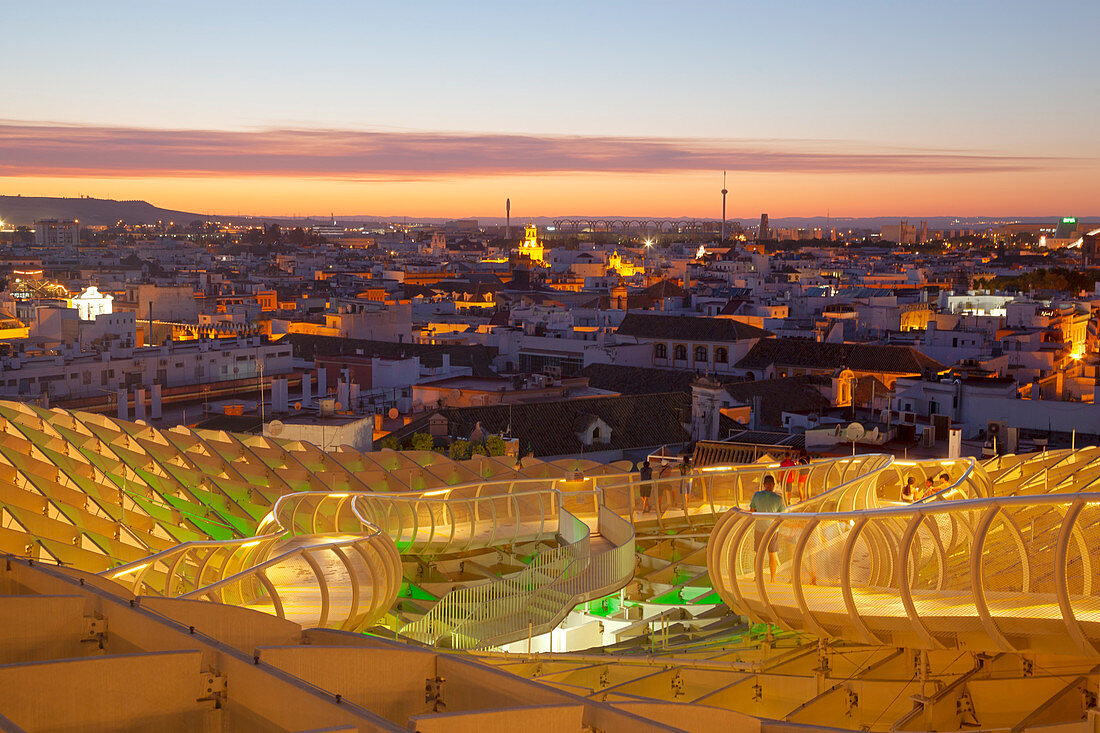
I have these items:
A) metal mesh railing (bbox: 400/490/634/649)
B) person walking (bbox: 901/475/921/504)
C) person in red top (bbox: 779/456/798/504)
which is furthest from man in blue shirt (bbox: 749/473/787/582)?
person in red top (bbox: 779/456/798/504)

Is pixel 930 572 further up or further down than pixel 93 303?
further up

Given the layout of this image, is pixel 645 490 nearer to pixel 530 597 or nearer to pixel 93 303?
pixel 530 597

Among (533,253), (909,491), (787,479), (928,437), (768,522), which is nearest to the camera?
(768,522)

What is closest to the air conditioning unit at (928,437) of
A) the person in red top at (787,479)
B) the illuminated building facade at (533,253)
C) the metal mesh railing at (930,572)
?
the person in red top at (787,479)

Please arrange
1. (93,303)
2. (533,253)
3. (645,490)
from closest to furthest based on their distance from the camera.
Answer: (645,490)
(93,303)
(533,253)

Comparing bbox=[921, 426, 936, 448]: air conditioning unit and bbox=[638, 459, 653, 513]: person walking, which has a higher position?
bbox=[638, 459, 653, 513]: person walking

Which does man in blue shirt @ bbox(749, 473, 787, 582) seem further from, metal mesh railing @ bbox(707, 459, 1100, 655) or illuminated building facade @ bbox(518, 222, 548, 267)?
illuminated building facade @ bbox(518, 222, 548, 267)

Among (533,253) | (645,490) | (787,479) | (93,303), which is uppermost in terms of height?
(787,479)

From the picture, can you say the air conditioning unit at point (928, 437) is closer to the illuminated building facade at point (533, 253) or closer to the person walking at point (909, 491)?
the person walking at point (909, 491)

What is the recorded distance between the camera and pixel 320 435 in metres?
23.1

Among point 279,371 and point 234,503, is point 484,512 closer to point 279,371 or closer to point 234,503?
point 234,503

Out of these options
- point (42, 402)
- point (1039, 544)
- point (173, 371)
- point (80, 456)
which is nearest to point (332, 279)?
point (173, 371)

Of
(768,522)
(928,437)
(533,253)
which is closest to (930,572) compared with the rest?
(768,522)

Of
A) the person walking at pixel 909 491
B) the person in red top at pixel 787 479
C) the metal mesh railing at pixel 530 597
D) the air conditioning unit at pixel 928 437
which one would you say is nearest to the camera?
the metal mesh railing at pixel 530 597
